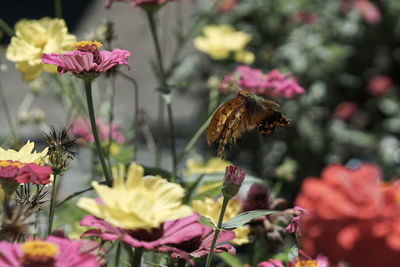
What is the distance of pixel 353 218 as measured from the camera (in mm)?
314

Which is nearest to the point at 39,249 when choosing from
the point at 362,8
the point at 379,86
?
the point at 362,8

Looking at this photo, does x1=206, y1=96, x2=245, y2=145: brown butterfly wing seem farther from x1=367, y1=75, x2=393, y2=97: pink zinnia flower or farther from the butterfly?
x1=367, y1=75, x2=393, y2=97: pink zinnia flower

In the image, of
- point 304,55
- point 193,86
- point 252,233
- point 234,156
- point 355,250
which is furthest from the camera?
point 193,86

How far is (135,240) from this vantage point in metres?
0.38

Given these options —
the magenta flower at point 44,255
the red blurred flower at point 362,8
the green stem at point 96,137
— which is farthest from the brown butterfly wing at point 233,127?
the red blurred flower at point 362,8

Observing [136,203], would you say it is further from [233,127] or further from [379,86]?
[379,86]

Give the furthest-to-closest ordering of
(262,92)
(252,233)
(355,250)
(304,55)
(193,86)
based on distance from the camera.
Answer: (193,86) < (304,55) < (262,92) < (252,233) < (355,250)

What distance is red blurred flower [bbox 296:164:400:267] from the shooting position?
0.31m

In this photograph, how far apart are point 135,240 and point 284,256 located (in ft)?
1.17

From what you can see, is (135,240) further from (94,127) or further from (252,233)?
(252,233)

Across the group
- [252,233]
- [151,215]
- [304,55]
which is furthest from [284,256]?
[304,55]

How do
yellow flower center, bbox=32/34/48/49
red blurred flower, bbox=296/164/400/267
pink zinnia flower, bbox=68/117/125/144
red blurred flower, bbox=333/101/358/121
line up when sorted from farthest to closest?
1. red blurred flower, bbox=333/101/358/121
2. pink zinnia flower, bbox=68/117/125/144
3. yellow flower center, bbox=32/34/48/49
4. red blurred flower, bbox=296/164/400/267

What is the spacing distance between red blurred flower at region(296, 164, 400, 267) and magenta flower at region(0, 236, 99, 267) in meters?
0.14

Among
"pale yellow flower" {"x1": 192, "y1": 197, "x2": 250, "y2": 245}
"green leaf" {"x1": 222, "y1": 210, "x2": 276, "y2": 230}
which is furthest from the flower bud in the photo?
"pale yellow flower" {"x1": 192, "y1": 197, "x2": 250, "y2": 245}
